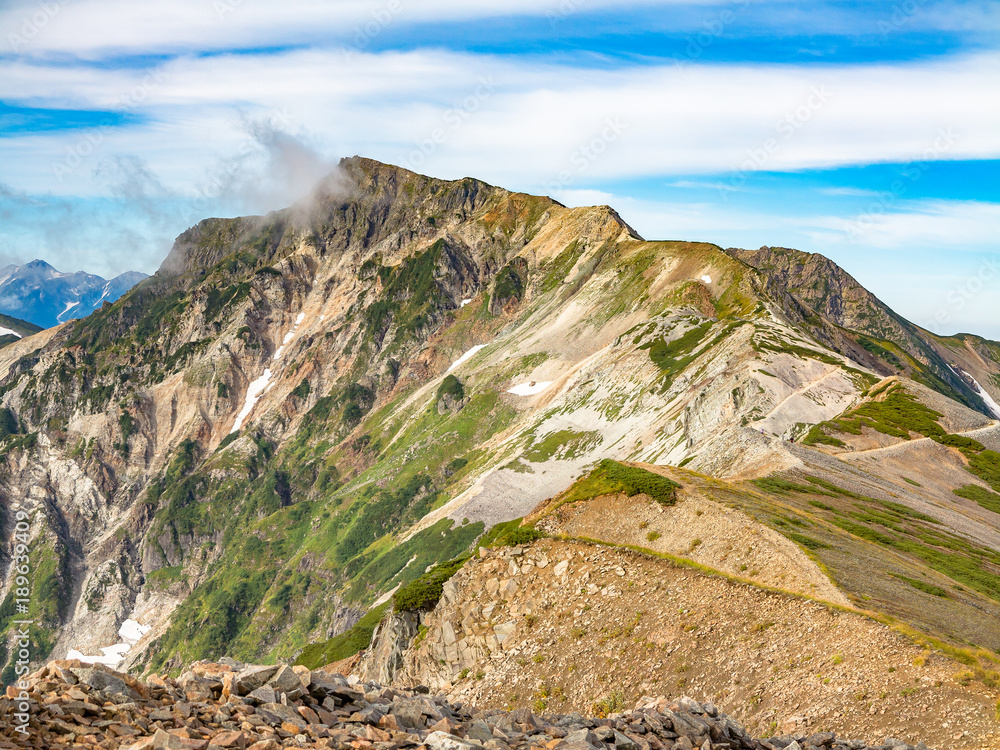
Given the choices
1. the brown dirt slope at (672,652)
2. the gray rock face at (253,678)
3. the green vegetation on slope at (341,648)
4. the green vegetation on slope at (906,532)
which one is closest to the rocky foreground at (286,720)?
the gray rock face at (253,678)

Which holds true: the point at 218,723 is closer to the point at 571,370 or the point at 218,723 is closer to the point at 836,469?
the point at 836,469

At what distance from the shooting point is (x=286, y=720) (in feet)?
62.4

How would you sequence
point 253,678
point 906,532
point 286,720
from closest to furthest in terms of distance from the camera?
point 286,720 → point 253,678 → point 906,532

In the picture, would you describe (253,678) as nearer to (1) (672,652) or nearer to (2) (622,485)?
(1) (672,652)

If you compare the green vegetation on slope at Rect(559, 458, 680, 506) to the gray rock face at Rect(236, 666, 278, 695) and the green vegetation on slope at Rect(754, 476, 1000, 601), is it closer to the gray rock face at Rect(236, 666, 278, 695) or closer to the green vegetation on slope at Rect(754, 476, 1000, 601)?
the green vegetation on slope at Rect(754, 476, 1000, 601)

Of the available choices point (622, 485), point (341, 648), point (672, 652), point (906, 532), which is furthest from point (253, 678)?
point (341, 648)

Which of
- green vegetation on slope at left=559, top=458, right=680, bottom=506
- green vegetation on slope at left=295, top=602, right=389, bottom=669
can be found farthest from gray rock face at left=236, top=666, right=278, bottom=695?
green vegetation on slope at left=295, top=602, right=389, bottom=669

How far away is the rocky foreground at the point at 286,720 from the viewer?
17.2m

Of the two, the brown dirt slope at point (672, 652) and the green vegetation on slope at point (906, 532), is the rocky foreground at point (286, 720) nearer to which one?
the brown dirt slope at point (672, 652)

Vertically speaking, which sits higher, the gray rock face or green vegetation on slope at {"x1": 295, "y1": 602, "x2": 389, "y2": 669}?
the gray rock face

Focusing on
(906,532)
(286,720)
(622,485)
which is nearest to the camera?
(286,720)

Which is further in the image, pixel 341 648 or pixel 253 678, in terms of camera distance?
pixel 341 648

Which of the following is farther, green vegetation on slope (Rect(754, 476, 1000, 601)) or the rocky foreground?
green vegetation on slope (Rect(754, 476, 1000, 601))

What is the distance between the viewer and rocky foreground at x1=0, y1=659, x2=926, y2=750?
17.2m
